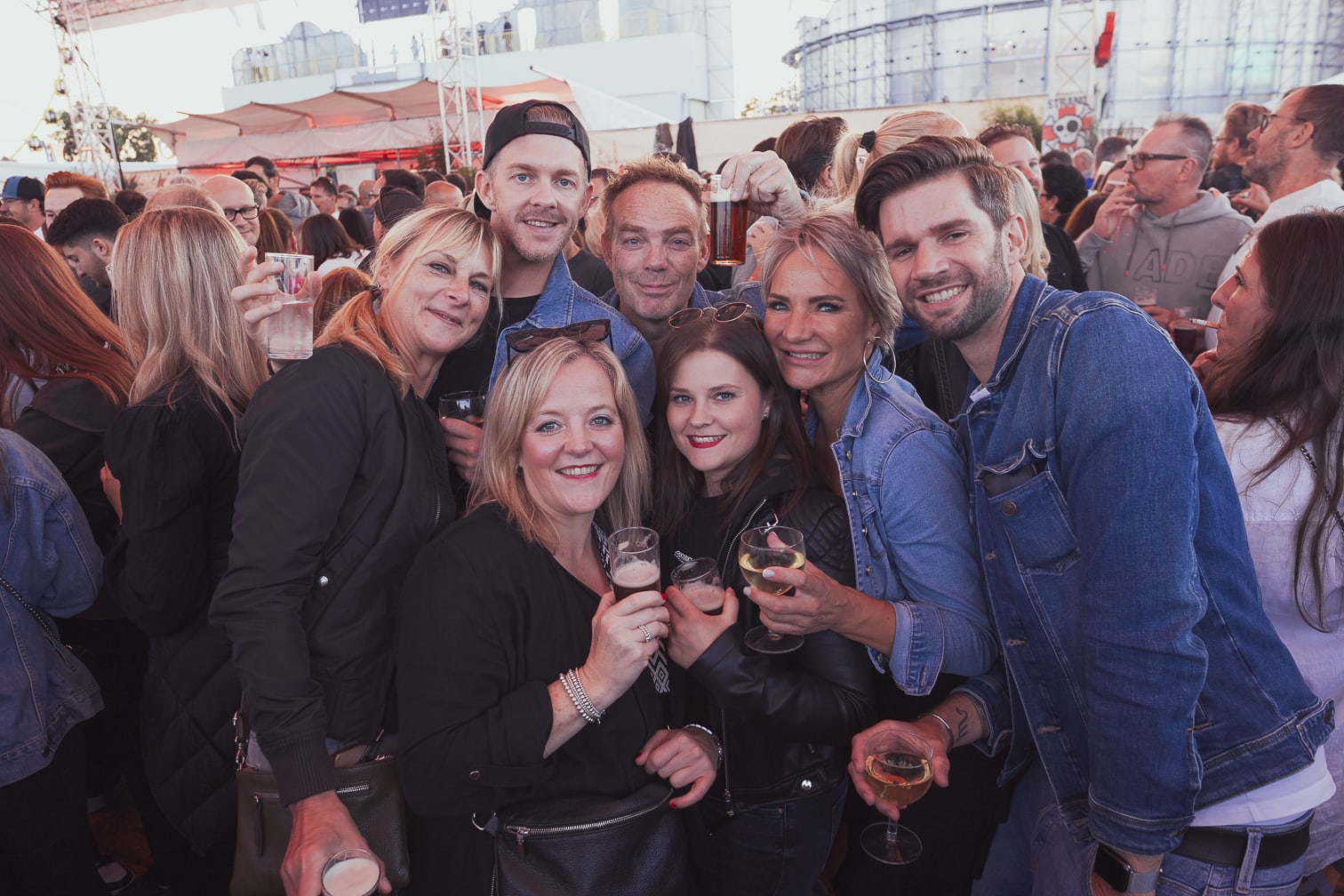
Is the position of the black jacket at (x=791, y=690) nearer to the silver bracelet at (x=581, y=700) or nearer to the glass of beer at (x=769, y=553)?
the glass of beer at (x=769, y=553)

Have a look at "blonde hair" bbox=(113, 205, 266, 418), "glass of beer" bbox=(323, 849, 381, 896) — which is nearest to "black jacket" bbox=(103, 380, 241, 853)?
"blonde hair" bbox=(113, 205, 266, 418)

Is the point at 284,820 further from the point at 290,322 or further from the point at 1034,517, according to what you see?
the point at 1034,517

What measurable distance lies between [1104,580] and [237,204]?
5461 mm

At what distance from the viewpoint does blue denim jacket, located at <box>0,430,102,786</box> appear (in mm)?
2240

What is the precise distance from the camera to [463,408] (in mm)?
2354

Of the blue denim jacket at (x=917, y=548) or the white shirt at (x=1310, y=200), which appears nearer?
the blue denim jacket at (x=917, y=548)

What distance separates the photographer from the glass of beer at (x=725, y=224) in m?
2.84

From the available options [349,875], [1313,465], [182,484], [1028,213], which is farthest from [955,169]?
[182,484]

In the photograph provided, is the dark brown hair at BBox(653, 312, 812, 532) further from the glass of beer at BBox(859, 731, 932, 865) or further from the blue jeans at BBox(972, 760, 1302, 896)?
the blue jeans at BBox(972, 760, 1302, 896)

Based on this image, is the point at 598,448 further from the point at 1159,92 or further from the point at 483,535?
the point at 1159,92

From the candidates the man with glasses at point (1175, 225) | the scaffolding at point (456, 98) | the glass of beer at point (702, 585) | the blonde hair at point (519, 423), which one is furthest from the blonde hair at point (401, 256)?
the scaffolding at point (456, 98)

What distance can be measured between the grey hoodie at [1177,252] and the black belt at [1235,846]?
330 centimetres

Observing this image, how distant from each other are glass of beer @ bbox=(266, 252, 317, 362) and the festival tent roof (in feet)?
34.4

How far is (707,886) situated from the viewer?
85.6 inches
